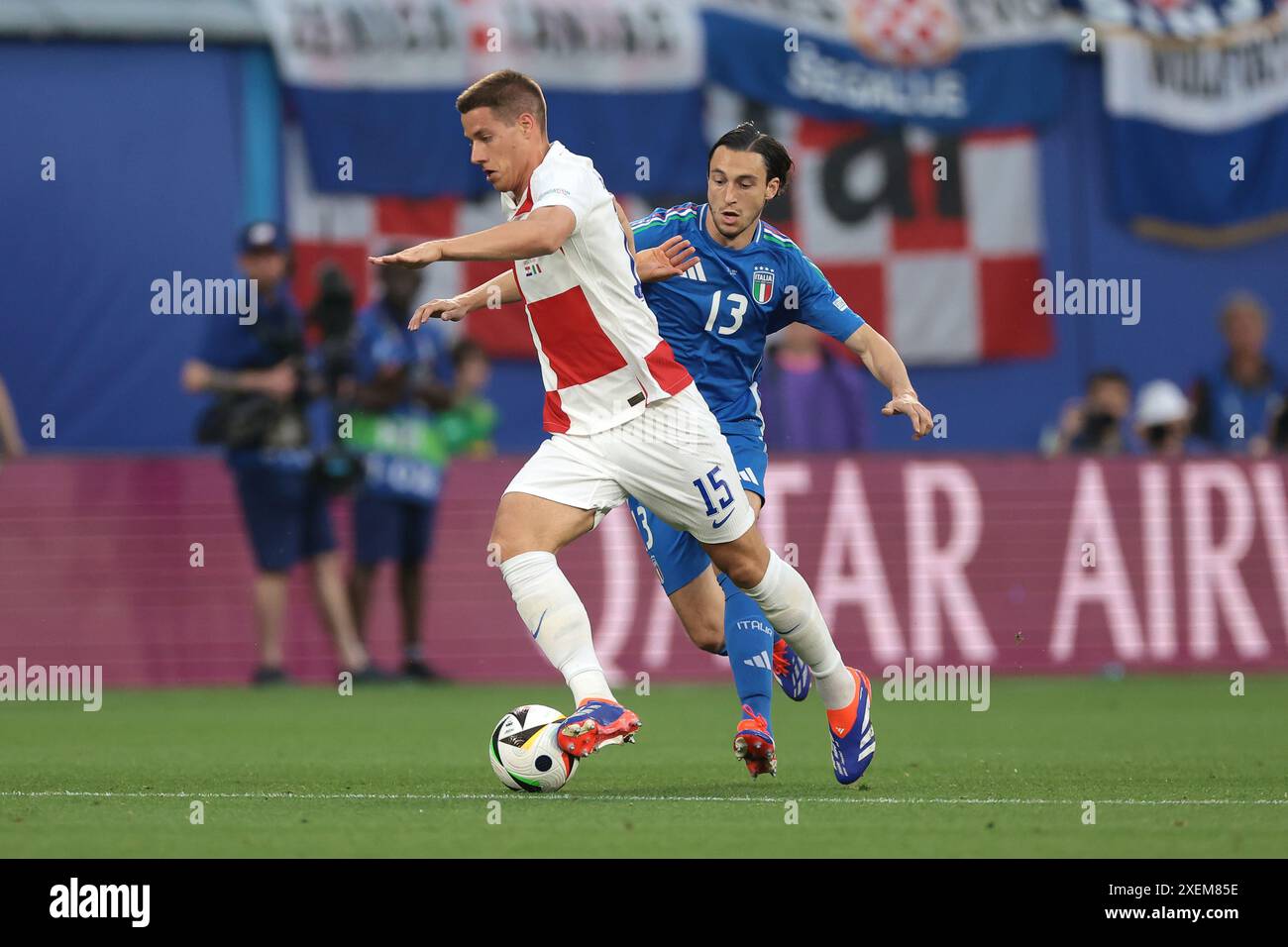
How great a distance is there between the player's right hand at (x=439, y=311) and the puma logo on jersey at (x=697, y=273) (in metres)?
1.20

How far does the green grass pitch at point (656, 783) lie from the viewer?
6.02 meters

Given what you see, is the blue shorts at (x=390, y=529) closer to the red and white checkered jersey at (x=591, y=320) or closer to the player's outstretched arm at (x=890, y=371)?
the player's outstretched arm at (x=890, y=371)

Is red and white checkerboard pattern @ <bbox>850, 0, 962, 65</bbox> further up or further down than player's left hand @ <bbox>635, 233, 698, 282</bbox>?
further up

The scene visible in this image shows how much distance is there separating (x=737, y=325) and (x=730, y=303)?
0.09 meters

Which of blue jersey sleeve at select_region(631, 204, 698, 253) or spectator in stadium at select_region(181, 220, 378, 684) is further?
spectator in stadium at select_region(181, 220, 378, 684)

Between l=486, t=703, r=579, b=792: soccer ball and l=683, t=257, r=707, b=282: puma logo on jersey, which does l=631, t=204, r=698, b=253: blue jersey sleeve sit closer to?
l=683, t=257, r=707, b=282: puma logo on jersey

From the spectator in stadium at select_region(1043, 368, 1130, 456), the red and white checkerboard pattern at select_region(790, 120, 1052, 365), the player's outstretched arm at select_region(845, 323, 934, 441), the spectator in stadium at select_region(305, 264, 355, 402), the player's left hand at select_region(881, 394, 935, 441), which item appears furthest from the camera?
the red and white checkerboard pattern at select_region(790, 120, 1052, 365)

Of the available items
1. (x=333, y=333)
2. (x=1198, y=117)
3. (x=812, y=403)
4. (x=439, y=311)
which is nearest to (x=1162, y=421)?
(x=812, y=403)

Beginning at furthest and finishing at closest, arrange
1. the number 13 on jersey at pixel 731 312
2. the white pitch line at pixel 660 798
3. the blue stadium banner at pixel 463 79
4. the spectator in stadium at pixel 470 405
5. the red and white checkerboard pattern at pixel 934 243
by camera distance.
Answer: the red and white checkerboard pattern at pixel 934 243, the blue stadium banner at pixel 463 79, the spectator in stadium at pixel 470 405, the number 13 on jersey at pixel 731 312, the white pitch line at pixel 660 798

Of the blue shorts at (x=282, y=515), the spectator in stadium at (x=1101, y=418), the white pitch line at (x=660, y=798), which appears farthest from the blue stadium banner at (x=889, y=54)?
the white pitch line at (x=660, y=798)

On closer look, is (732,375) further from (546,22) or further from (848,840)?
(546,22)

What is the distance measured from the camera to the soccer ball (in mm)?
7121

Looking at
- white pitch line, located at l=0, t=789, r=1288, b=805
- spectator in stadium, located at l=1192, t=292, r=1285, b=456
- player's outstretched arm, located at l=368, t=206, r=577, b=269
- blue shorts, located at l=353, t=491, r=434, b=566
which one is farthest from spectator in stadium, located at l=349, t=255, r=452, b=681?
player's outstretched arm, located at l=368, t=206, r=577, b=269

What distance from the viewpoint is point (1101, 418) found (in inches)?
599
